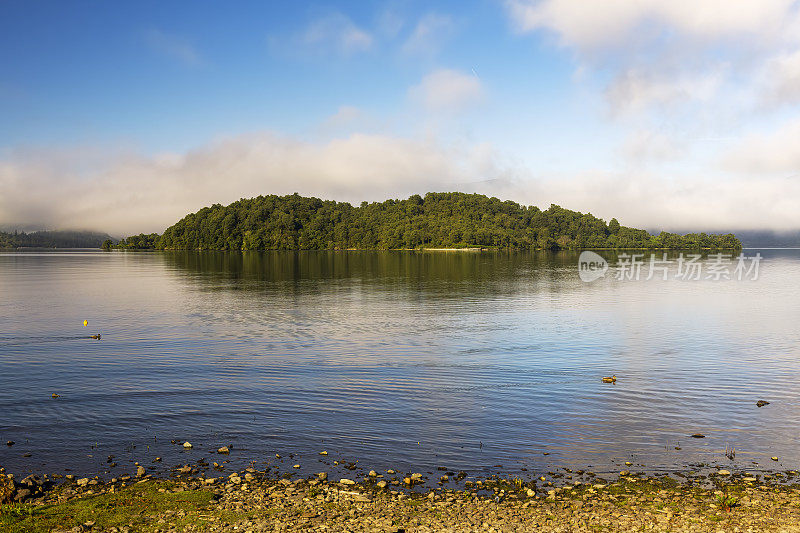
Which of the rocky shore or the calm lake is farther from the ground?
the rocky shore

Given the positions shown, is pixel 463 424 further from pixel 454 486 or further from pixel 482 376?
pixel 482 376

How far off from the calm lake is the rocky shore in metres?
1.47

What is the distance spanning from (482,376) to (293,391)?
11.2m

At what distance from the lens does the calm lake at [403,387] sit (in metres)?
21.4

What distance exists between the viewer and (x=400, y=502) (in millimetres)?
16766

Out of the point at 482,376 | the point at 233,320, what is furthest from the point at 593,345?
the point at 233,320

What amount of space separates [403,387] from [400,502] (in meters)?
14.8

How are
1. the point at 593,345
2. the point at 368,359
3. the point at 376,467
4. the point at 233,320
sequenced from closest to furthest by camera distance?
the point at 376,467
the point at 368,359
the point at 593,345
the point at 233,320

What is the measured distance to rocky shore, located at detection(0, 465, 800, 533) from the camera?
15.2 metres

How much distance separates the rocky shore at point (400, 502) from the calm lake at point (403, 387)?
4.82 ft

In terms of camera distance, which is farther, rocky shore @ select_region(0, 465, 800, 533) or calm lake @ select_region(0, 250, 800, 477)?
calm lake @ select_region(0, 250, 800, 477)

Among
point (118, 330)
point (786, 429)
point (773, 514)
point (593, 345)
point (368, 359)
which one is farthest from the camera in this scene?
point (118, 330)

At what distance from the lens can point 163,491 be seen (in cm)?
1734

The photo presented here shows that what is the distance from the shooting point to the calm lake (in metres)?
21.4
